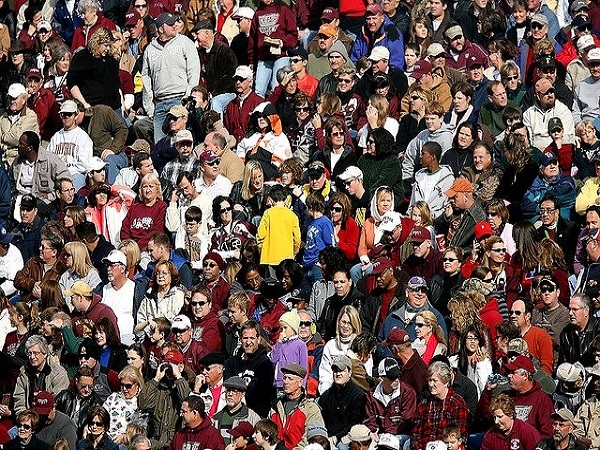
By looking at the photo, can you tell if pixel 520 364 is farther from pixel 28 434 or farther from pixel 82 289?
pixel 82 289

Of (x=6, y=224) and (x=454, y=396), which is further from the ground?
(x=454, y=396)

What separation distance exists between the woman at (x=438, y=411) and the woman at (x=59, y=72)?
307 inches

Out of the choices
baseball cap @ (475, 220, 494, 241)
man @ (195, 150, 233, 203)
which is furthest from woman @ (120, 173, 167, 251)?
baseball cap @ (475, 220, 494, 241)

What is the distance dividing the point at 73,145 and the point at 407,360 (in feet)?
19.2

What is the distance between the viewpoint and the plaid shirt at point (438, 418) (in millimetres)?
16594

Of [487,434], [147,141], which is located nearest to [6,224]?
[147,141]

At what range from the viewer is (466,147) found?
799 inches

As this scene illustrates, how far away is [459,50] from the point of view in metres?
22.7

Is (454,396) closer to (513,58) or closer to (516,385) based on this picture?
(516,385)

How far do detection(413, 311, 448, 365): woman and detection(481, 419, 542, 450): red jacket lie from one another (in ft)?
4.70

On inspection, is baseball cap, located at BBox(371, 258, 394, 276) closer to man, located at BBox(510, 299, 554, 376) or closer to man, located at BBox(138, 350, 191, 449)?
man, located at BBox(510, 299, 554, 376)

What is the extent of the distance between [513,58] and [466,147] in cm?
259

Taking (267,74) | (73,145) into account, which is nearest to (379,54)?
(267,74)

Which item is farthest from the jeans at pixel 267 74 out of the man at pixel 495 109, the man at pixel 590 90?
the man at pixel 590 90
